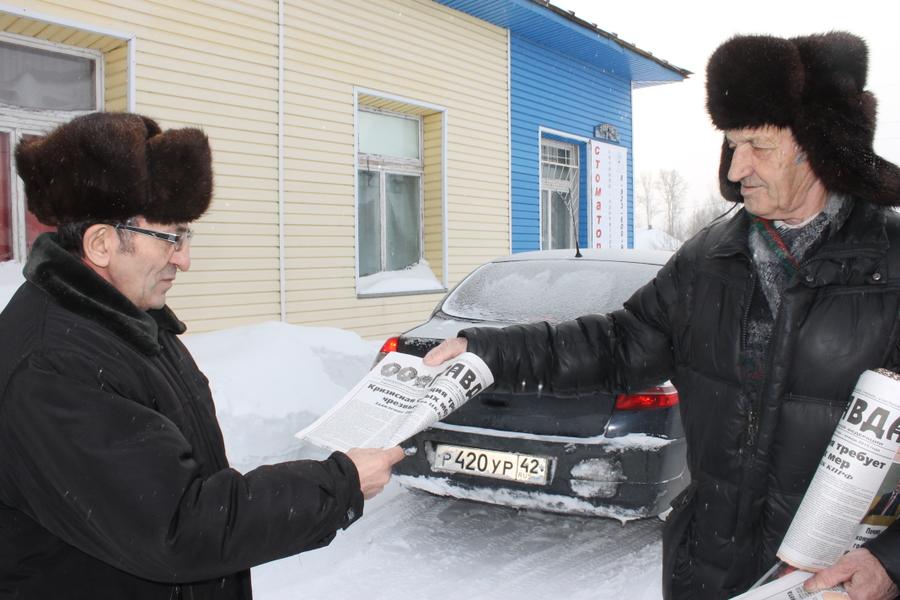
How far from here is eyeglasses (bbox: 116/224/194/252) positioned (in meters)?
1.62

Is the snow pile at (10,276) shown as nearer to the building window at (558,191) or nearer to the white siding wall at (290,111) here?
the white siding wall at (290,111)

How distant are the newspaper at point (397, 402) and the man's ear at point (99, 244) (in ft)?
2.05

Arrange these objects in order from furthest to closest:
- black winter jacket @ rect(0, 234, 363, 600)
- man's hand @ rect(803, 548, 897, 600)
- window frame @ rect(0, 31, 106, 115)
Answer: window frame @ rect(0, 31, 106, 115) → man's hand @ rect(803, 548, 897, 600) → black winter jacket @ rect(0, 234, 363, 600)

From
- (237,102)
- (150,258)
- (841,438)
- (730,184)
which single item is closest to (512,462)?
(730,184)

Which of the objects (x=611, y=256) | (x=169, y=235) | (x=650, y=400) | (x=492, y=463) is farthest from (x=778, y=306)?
(x=611, y=256)

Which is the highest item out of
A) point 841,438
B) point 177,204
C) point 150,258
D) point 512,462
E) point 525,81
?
point 525,81

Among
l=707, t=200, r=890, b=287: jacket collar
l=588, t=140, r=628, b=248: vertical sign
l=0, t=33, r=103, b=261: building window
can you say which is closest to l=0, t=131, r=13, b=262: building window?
l=0, t=33, r=103, b=261: building window

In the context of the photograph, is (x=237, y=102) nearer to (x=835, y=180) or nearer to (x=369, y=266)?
(x=369, y=266)

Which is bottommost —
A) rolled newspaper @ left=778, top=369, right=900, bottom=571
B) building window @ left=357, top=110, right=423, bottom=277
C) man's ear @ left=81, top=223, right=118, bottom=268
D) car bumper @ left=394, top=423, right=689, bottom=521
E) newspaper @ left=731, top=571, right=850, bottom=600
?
car bumper @ left=394, top=423, right=689, bottom=521

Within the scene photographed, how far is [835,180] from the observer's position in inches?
73.4

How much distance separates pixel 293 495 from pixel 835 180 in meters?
1.56

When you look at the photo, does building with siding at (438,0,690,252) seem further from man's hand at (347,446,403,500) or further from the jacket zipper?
man's hand at (347,446,403,500)

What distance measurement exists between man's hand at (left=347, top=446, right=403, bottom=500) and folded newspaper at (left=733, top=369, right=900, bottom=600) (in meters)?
0.84

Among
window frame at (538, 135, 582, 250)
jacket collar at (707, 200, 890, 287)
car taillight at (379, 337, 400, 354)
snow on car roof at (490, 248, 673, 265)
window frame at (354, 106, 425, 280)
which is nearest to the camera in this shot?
jacket collar at (707, 200, 890, 287)
